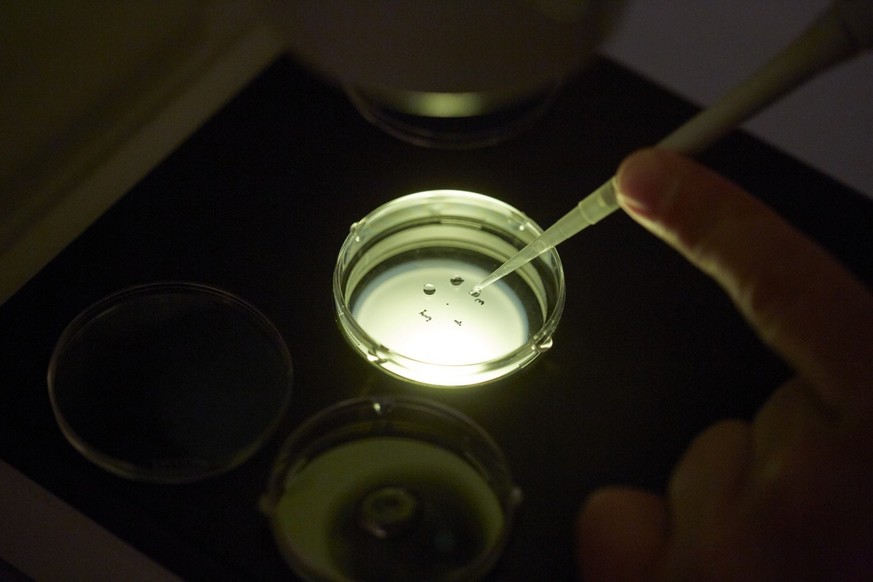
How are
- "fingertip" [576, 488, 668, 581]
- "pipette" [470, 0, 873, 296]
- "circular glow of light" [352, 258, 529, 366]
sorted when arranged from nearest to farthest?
"pipette" [470, 0, 873, 296] < "fingertip" [576, 488, 668, 581] < "circular glow of light" [352, 258, 529, 366]

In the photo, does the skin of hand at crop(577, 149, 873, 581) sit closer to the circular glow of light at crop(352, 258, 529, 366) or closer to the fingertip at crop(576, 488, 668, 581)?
the fingertip at crop(576, 488, 668, 581)

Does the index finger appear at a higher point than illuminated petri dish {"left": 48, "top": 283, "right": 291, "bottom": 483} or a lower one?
higher

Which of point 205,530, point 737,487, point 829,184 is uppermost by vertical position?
point 829,184

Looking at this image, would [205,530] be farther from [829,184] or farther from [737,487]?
[829,184]

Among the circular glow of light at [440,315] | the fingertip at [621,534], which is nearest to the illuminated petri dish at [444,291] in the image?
the circular glow of light at [440,315]

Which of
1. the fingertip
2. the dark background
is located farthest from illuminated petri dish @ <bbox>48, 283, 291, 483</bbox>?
the fingertip

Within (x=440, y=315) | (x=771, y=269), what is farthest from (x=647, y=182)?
(x=440, y=315)

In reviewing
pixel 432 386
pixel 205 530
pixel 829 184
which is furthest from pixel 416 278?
pixel 829 184
